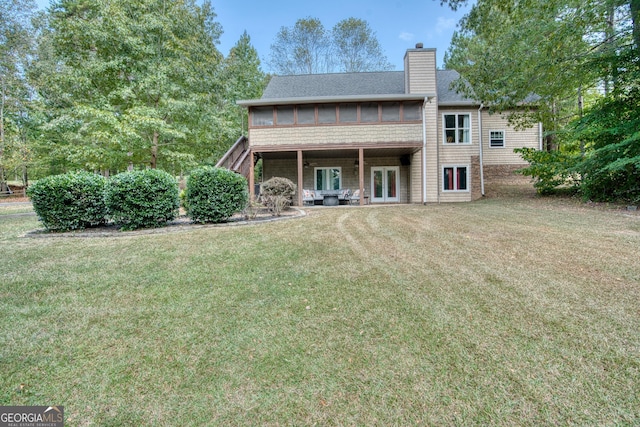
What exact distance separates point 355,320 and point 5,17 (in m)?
29.5

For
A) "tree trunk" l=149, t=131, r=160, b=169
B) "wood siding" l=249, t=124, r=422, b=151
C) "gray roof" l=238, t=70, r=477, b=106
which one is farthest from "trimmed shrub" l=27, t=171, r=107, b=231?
"gray roof" l=238, t=70, r=477, b=106

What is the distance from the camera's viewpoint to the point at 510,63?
976cm

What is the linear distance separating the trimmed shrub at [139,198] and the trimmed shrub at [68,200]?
1.56 ft

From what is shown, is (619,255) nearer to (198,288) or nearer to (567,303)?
(567,303)

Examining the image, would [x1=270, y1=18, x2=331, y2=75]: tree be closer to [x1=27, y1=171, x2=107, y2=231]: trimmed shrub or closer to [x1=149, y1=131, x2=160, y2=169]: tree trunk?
[x1=149, y1=131, x2=160, y2=169]: tree trunk

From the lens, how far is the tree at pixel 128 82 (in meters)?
12.7

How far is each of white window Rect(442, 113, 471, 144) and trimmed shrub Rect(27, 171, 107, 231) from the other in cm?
1352

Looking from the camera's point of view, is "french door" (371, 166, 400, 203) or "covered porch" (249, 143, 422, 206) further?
"french door" (371, 166, 400, 203)

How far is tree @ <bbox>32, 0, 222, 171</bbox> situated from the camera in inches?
499

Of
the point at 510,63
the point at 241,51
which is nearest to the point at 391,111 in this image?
the point at 510,63

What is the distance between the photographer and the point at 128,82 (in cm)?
1416

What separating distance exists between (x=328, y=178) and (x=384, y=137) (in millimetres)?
4007

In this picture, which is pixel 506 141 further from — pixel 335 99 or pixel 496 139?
pixel 335 99

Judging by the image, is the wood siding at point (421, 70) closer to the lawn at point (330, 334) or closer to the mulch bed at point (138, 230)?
the mulch bed at point (138, 230)
